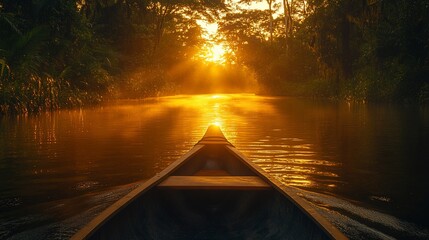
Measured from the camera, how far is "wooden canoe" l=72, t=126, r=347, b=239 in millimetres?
3898

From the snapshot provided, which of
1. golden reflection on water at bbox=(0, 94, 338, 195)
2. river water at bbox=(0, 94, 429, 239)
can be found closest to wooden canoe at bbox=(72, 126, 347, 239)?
river water at bbox=(0, 94, 429, 239)

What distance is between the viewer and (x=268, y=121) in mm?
18266

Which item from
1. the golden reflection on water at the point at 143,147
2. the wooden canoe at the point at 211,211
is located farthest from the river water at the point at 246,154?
the wooden canoe at the point at 211,211

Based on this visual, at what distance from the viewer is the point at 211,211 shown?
17.0 feet

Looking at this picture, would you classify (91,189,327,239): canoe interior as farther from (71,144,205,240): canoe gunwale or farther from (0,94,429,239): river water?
(0,94,429,239): river water

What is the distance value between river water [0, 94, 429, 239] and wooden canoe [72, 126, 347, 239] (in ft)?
3.31

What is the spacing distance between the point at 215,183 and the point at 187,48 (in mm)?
57765

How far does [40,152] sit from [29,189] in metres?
3.69

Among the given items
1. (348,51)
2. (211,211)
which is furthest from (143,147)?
(348,51)

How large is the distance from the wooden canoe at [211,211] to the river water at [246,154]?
1.01 metres

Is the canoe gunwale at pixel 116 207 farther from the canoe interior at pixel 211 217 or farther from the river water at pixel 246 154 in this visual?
the river water at pixel 246 154

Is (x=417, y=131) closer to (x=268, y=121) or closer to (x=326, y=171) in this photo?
(x=268, y=121)

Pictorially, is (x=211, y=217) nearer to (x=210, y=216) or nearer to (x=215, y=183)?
(x=210, y=216)

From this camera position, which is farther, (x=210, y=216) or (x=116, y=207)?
(x=210, y=216)
